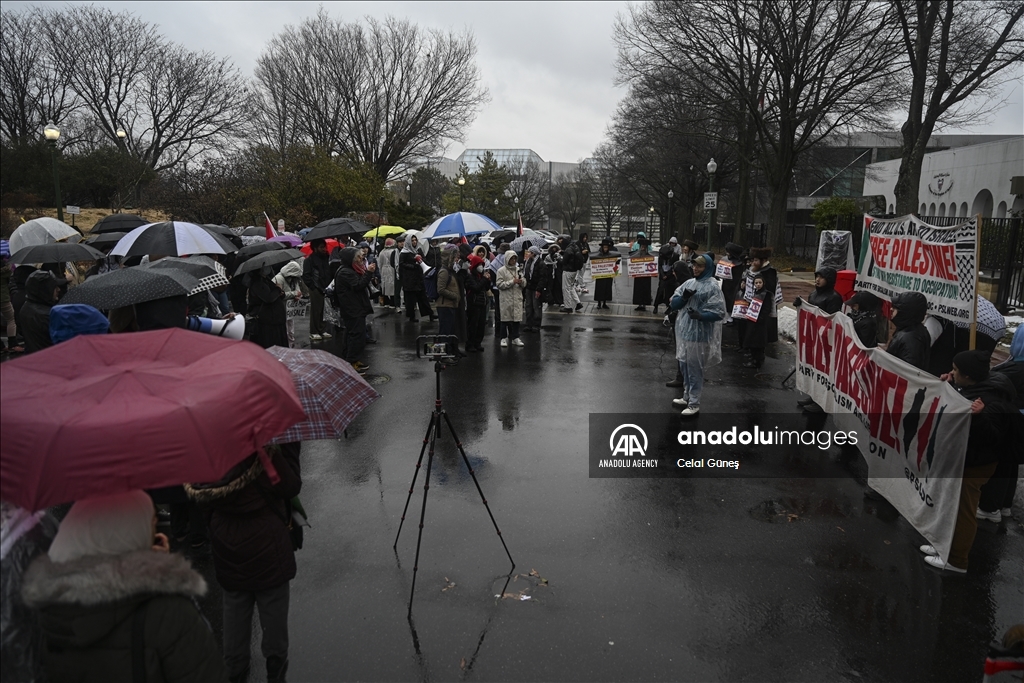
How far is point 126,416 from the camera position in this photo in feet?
6.97

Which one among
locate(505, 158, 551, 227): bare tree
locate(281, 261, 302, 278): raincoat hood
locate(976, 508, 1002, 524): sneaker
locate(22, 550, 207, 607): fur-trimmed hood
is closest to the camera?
locate(22, 550, 207, 607): fur-trimmed hood

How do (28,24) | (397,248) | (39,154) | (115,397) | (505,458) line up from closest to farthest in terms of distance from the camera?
(115,397) < (505,458) < (397,248) < (39,154) < (28,24)

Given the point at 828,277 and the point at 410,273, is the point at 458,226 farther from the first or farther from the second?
the point at 828,277

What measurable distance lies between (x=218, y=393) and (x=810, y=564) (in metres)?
4.58

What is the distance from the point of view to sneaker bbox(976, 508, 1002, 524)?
585 centimetres

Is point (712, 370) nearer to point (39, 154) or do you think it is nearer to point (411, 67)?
point (39, 154)

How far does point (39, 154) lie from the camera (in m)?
29.3

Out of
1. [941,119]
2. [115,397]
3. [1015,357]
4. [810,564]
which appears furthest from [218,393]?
[941,119]

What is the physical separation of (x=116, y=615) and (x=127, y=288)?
3.19m

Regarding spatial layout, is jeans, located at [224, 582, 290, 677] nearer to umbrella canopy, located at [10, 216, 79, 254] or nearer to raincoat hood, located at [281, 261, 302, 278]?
umbrella canopy, located at [10, 216, 79, 254]

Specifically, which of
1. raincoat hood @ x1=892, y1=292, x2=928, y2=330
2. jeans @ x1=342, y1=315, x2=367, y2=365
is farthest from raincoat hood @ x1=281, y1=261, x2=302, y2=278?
raincoat hood @ x1=892, y1=292, x2=928, y2=330

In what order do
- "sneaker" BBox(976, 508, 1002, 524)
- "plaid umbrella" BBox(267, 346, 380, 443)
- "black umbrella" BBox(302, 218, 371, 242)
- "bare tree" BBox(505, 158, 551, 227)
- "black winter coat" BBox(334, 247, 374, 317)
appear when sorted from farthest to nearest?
"bare tree" BBox(505, 158, 551, 227), "black umbrella" BBox(302, 218, 371, 242), "black winter coat" BBox(334, 247, 374, 317), "sneaker" BBox(976, 508, 1002, 524), "plaid umbrella" BBox(267, 346, 380, 443)

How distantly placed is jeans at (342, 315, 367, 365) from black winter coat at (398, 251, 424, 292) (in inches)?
162

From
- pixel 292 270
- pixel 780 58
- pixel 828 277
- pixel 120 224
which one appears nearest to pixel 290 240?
pixel 120 224
